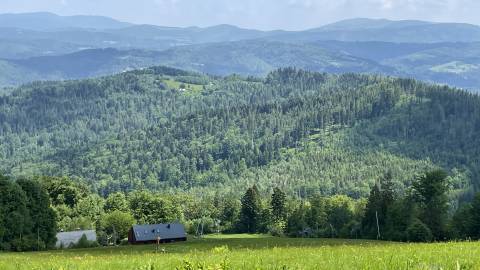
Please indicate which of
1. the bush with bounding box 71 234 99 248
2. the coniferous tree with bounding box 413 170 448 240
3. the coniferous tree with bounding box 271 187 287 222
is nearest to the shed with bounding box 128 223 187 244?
the bush with bounding box 71 234 99 248

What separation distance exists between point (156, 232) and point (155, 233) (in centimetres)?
38

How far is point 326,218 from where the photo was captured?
13975cm

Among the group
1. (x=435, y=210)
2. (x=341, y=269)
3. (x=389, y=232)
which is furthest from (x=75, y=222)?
(x=341, y=269)

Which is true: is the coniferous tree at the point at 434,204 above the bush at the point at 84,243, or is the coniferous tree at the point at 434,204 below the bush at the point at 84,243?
above

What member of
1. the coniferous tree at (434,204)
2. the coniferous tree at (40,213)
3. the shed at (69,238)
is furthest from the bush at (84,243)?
the coniferous tree at (434,204)

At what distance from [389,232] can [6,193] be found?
5960 cm

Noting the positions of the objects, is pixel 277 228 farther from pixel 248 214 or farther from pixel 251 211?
pixel 248 214

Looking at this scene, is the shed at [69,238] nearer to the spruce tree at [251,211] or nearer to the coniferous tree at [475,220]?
the spruce tree at [251,211]

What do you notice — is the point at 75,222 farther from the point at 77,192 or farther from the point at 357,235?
the point at 357,235

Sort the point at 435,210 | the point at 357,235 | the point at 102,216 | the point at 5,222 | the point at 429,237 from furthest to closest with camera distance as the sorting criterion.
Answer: the point at 102,216 → the point at 357,235 → the point at 435,210 → the point at 429,237 → the point at 5,222

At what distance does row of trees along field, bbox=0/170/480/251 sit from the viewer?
83688mm

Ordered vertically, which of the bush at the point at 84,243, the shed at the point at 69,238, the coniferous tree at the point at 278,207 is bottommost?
the coniferous tree at the point at 278,207

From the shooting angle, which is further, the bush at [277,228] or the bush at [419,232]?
the bush at [277,228]

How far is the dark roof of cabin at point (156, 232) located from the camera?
120688 millimetres
